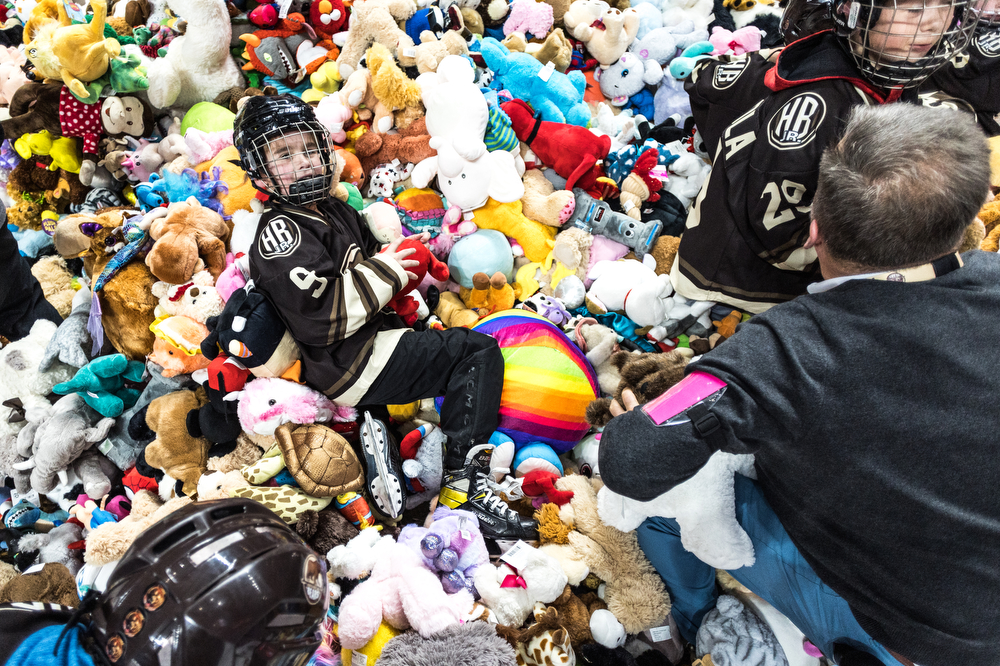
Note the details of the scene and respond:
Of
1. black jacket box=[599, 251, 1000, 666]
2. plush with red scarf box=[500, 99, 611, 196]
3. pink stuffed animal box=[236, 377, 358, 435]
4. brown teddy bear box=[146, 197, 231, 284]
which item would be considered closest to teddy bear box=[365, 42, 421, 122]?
plush with red scarf box=[500, 99, 611, 196]

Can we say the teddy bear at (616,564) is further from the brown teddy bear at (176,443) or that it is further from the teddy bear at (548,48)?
Result: the teddy bear at (548,48)

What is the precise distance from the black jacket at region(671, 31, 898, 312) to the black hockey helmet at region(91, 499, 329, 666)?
151 cm

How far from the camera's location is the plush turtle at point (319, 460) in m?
1.77

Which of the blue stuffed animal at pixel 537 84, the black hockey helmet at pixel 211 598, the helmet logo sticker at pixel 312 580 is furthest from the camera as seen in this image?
the blue stuffed animal at pixel 537 84

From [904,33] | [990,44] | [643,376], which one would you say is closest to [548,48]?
[904,33]

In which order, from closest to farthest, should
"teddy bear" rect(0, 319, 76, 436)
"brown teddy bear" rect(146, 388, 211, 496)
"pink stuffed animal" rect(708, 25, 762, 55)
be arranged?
1. "brown teddy bear" rect(146, 388, 211, 496)
2. "teddy bear" rect(0, 319, 76, 436)
3. "pink stuffed animal" rect(708, 25, 762, 55)

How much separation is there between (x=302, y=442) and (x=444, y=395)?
48cm

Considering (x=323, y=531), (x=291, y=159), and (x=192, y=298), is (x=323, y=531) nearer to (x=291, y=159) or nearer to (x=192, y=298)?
(x=192, y=298)

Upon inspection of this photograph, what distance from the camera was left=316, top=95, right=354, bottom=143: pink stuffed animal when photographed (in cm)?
234

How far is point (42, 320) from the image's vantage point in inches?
89.6

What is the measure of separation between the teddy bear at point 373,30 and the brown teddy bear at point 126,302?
1.18m

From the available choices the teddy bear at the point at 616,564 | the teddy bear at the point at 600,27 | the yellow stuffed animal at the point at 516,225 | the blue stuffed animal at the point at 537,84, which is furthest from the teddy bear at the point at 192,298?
the teddy bear at the point at 600,27

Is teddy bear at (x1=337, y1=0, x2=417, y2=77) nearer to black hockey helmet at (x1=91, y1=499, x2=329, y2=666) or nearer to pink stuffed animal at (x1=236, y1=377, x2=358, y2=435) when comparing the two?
pink stuffed animal at (x1=236, y1=377, x2=358, y2=435)

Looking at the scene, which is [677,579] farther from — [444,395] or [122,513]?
[122,513]
